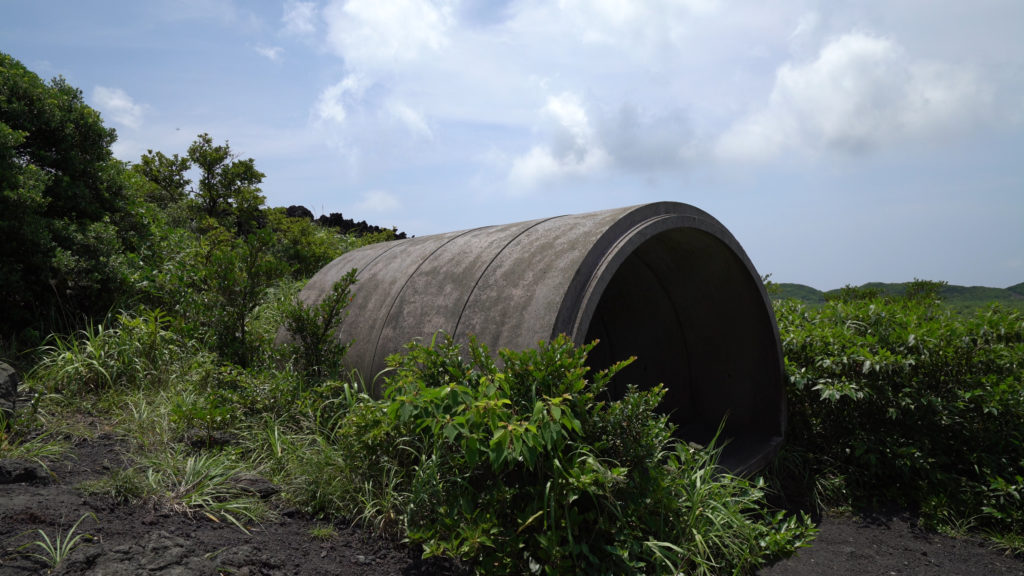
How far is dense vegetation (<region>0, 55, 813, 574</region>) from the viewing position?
3.03 m

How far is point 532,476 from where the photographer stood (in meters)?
3.13

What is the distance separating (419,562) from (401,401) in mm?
859

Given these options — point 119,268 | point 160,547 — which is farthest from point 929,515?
point 119,268

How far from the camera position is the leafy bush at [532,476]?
2.92 m

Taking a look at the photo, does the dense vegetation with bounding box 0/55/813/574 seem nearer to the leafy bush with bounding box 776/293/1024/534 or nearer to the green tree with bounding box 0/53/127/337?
the green tree with bounding box 0/53/127/337

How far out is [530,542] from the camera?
302 centimetres

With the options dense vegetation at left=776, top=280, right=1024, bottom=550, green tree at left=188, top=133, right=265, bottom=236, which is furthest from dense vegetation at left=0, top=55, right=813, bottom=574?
green tree at left=188, top=133, right=265, bottom=236

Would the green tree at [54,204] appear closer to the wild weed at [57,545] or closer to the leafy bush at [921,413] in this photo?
the wild weed at [57,545]

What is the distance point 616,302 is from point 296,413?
318cm

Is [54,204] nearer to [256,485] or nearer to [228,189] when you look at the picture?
[256,485]

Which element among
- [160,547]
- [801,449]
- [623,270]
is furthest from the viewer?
[623,270]

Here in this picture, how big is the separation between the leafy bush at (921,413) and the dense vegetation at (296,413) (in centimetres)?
99

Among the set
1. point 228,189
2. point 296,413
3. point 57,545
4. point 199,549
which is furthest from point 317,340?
point 228,189

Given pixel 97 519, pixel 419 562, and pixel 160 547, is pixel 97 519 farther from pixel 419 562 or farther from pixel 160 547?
pixel 419 562
